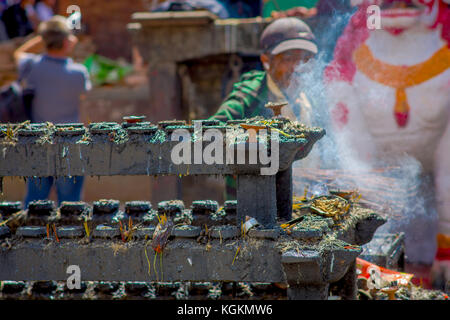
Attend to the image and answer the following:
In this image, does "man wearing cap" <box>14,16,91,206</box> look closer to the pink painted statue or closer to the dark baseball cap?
the dark baseball cap

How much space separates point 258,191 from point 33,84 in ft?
9.45

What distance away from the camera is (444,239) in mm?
5199

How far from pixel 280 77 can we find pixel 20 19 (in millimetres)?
5403

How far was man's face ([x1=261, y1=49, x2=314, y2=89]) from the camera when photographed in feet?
15.1

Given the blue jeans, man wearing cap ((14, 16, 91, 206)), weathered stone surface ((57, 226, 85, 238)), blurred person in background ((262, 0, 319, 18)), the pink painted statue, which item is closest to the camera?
weathered stone surface ((57, 226, 85, 238))

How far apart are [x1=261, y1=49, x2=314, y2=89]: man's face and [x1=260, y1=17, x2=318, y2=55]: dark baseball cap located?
0.03 meters

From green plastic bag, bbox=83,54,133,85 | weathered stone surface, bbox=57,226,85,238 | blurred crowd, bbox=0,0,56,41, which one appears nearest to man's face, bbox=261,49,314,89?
weathered stone surface, bbox=57,226,85,238

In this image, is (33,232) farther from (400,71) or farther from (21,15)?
(21,15)

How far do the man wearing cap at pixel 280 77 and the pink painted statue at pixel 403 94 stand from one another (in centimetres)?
65

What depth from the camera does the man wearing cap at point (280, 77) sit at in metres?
4.57

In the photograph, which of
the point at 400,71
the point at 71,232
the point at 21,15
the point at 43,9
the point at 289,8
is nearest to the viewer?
the point at 71,232

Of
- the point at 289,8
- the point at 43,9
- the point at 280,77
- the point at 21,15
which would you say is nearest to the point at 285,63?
the point at 280,77

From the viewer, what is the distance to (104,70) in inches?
Answer: 351
